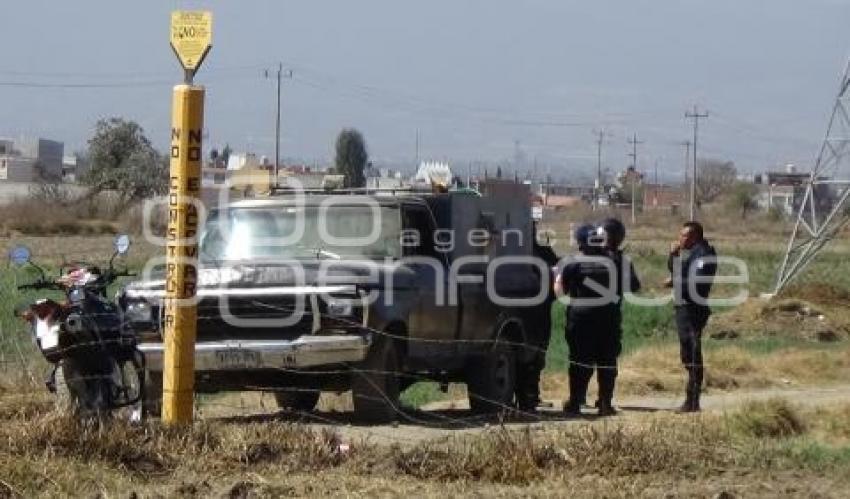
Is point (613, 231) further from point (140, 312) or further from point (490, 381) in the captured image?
point (140, 312)

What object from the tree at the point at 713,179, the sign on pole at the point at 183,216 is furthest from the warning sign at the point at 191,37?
the tree at the point at 713,179

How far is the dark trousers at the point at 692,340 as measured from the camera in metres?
14.1

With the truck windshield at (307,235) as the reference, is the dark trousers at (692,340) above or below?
below

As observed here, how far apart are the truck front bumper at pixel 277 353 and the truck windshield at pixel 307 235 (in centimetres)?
124

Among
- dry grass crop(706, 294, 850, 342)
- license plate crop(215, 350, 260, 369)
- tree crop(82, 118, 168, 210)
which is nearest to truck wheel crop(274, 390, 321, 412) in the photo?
license plate crop(215, 350, 260, 369)

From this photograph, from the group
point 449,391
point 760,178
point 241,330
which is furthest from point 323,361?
point 760,178

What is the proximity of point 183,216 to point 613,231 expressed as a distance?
18.5 feet

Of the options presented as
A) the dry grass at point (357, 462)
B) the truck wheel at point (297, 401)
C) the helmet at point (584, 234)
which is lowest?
the truck wheel at point (297, 401)

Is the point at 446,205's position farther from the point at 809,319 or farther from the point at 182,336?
the point at 809,319

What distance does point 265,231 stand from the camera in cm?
1306

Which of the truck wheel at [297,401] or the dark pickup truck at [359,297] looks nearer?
the dark pickup truck at [359,297]

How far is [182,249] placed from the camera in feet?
32.1

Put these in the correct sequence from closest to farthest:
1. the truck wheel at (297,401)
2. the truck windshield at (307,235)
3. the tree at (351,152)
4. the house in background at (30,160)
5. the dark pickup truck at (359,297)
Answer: the dark pickup truck at (359,297) < the truck windshield at (307,235) < the truck wheel at (297,401) < the tree at (351,152) < the house in background at (30,160)

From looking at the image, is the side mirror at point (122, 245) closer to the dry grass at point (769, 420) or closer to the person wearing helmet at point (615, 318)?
the dry grass at point (769, 420)
